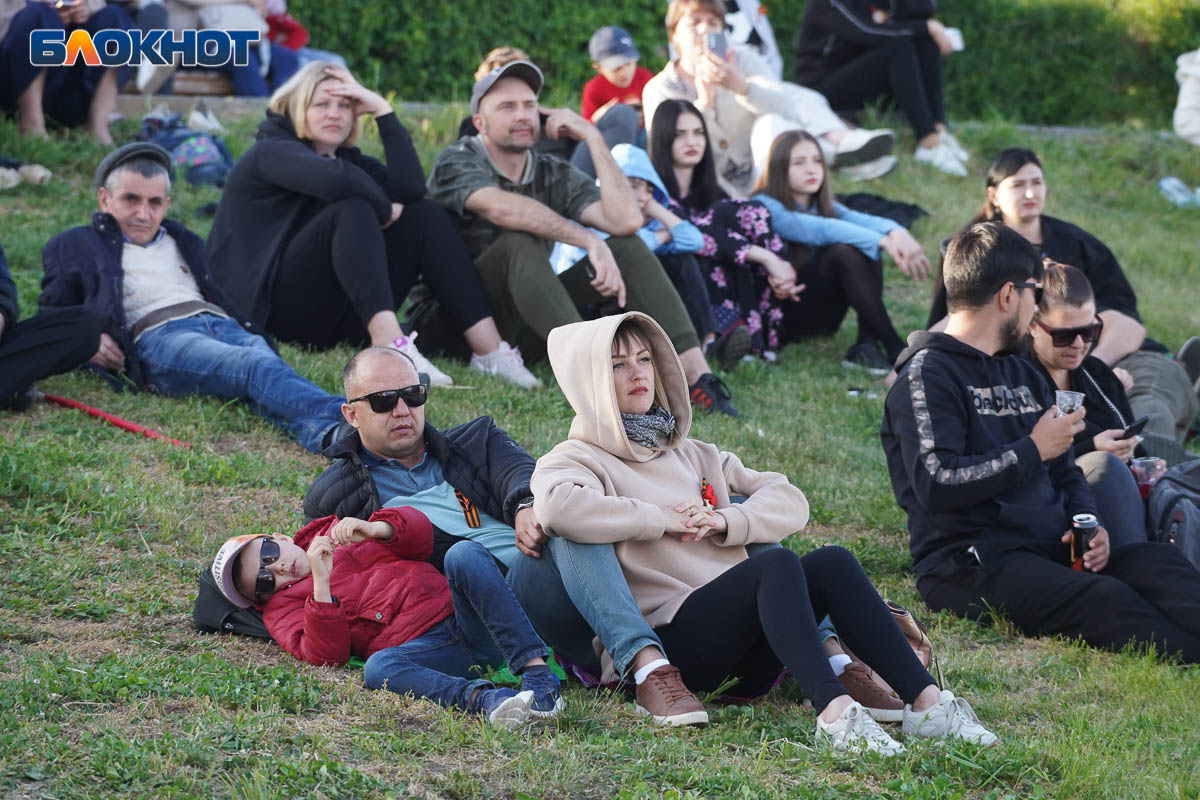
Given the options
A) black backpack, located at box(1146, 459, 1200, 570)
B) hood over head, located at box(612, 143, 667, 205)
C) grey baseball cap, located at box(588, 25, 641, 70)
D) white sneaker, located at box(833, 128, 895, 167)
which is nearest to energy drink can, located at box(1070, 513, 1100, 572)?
black backpack, located at box(1146, 459, 1200, 570)

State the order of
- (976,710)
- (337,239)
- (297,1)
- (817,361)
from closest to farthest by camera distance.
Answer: (976,710) < (337,239) < (817,361) < (297,1)

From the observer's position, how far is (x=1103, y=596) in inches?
204

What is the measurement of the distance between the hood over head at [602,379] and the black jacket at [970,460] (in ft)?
3.82

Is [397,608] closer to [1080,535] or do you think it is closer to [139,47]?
[1080,535]

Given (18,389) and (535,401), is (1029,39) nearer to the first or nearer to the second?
(535,401)

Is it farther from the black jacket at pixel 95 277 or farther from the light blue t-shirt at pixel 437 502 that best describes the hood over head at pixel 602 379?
the black jacket at pixel 95 277

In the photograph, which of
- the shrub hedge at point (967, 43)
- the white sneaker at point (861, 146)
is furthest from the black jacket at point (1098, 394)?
the shrub hedge at point (967, 43)

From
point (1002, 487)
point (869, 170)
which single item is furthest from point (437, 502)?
point (869, 170)

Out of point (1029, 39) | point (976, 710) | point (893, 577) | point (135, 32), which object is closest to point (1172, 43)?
point (1029, 39)

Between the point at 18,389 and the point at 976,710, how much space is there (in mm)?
4492

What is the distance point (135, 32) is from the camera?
34.5 ft

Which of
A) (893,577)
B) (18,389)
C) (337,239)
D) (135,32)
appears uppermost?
(135,32)

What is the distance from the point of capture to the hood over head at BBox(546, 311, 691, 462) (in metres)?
4.40

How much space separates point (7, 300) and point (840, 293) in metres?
5.25
